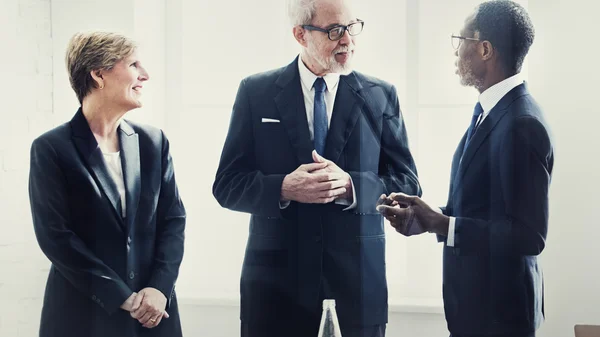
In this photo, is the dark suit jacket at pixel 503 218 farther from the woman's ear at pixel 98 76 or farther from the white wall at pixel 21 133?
the white wall at pixel 21 133

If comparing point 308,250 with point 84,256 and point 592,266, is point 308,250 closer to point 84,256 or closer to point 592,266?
point 84,256

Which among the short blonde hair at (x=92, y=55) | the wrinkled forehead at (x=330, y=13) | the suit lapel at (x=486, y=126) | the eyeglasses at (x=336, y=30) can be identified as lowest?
the suit lapel at (x=486, y=126)

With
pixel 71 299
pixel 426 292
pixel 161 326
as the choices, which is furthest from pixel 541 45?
pixel 71 299

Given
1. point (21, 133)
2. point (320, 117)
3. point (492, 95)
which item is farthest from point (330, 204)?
point (21, 133)

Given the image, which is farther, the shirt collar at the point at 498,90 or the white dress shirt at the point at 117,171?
the white dress shirt at the point at 117,171

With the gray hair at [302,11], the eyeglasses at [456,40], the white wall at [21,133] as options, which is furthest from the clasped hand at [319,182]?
the white wall at [21,133]

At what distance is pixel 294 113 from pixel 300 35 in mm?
277

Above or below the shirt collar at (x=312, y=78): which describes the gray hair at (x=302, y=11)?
above

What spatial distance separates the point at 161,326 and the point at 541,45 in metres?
1.68

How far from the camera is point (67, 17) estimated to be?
9.27ft

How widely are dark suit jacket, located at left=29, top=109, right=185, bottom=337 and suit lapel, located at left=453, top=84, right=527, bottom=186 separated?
3.45ft

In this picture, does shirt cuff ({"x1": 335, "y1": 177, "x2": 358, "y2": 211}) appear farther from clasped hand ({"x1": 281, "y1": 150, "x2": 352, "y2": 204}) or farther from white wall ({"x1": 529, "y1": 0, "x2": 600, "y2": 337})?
white wall ({"x1": 529, "y1": 0, "x2": 600, "y2": 337})

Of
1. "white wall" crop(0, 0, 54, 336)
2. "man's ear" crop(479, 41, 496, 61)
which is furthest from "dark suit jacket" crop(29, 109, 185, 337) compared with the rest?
"man's ear" crop(479, 41, 496, 61)

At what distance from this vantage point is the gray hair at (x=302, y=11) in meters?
2.53
